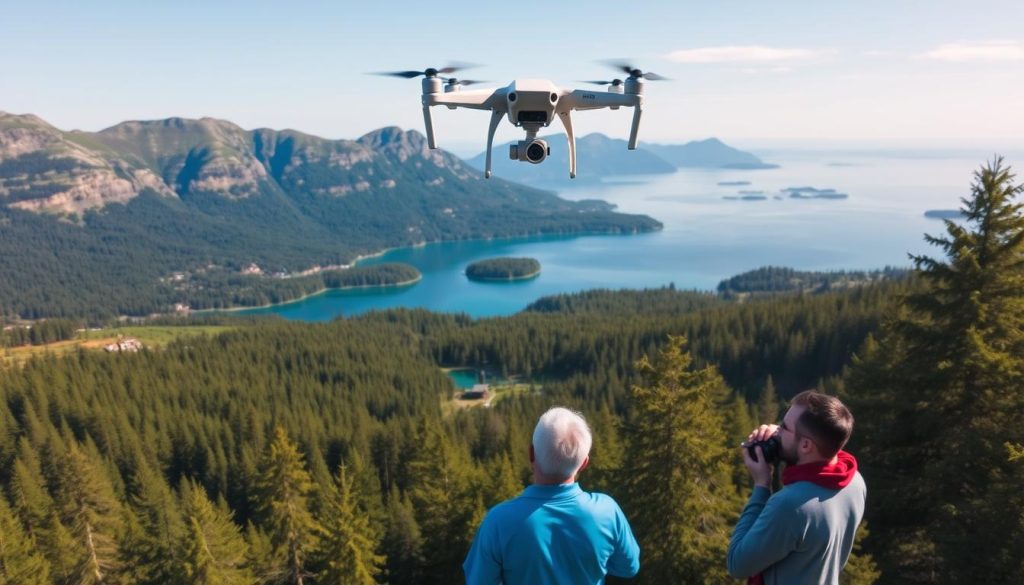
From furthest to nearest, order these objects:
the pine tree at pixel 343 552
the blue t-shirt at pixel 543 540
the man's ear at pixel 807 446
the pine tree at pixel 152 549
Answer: the pine tree at pixel 152 549
the pine tree at pixel 343 552
the blue t-shirt at pixel 543 540
the man's ear at pixel 807 446

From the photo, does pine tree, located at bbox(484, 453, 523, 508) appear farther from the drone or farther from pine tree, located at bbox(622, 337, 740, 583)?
the drone

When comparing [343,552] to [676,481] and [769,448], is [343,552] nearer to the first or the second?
[676,481]

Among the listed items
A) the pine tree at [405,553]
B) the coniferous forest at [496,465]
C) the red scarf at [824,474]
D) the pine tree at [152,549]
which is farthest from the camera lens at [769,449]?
the pine tree at [405,553]

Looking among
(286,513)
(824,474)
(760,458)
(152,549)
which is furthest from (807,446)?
(152,549)

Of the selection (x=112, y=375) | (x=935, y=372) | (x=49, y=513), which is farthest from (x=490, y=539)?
(x=112, y=375)

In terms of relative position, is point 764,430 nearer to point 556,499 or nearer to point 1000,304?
point 556,499

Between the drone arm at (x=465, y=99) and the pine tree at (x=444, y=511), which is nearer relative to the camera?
the drone arm at (x=465, y=99)

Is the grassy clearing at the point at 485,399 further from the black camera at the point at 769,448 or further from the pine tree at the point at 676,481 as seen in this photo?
the black camera at the point at 769,448

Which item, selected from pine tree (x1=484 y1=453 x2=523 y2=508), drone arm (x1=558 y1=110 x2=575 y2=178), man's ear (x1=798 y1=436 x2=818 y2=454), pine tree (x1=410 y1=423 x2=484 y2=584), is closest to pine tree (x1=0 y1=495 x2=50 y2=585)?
pine tree (x1=410 y1=423 x2=484 y2=584)
